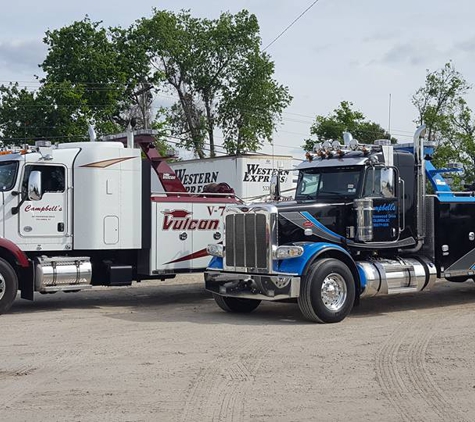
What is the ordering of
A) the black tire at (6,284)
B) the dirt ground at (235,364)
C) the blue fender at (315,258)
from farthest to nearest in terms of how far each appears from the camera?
the black tire at (6,284), the blue fender at (315,258), the dirt ground at (235,364)

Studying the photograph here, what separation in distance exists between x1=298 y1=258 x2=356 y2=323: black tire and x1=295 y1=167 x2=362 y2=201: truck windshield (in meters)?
1.57

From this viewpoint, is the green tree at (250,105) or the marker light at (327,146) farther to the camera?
the green tree at (250,105)

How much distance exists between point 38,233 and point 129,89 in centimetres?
3446

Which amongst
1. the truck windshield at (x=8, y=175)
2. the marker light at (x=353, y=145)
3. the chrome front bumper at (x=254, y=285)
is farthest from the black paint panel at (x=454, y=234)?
the truck windshield at (x=8, y=175)

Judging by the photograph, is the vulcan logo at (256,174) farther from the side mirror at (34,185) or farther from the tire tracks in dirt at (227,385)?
the tire tracks in dirt at (227,385)

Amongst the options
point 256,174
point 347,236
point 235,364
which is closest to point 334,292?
point 347,236

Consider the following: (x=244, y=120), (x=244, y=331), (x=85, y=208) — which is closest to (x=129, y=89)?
(x=244, y=120)

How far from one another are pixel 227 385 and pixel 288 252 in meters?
4.46

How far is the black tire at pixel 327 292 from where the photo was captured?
40.3 ft

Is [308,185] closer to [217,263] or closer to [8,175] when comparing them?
[217,263]

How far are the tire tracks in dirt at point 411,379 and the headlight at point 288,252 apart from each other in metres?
1.91

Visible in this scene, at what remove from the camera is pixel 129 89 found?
156 ft

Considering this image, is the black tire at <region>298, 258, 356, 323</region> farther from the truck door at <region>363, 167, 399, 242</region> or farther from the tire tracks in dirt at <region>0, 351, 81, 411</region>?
the tire tracks in dirt at <region>0, 351, 81, 411</region>

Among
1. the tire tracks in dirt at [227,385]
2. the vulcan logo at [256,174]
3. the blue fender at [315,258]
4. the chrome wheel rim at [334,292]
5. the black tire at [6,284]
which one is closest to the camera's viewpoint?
the tire tracks in dirt at [227,385]
